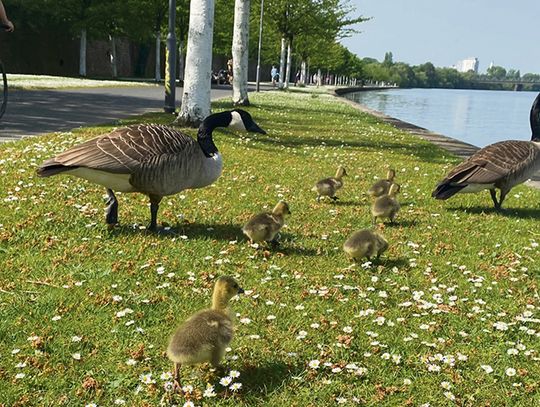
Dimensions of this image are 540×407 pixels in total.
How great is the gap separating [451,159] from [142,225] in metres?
11.0

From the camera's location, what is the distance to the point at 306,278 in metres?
6.27

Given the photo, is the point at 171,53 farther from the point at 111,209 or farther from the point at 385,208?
the point at 385,208

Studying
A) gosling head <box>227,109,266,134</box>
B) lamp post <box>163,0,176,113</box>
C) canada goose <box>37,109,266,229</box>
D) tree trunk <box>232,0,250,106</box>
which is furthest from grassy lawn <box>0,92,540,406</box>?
tree trunk <box>232,0,250,106</box>

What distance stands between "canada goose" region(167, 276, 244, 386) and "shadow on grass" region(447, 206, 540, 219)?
685 cm

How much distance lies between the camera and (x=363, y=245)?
654 cm

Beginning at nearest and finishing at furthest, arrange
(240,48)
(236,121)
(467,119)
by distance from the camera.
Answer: (236,121), (240,48), (467,119)

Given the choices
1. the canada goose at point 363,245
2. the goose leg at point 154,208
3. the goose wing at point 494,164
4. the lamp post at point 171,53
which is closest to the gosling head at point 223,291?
the canada goose at point 363,245

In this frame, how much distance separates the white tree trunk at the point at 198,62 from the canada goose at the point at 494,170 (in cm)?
981

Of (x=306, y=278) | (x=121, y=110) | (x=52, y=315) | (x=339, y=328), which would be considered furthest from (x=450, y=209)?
(x=121, y=110)

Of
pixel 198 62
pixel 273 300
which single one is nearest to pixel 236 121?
pixel 273 300

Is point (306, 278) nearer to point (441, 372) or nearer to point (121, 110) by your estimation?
point (441, 372)

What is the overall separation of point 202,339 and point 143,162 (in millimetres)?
3316

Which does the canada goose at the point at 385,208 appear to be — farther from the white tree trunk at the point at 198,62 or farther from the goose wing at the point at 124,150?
the white tree trunk at the point at 198,62

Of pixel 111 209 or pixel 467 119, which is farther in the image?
pixel 467 119
